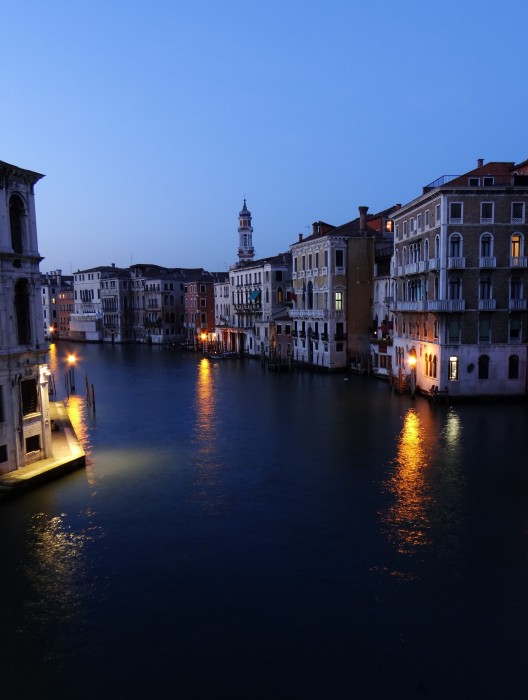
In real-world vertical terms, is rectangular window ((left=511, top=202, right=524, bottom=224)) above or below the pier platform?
above

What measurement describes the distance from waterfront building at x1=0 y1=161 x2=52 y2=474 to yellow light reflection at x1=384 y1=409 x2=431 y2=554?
1199 cm

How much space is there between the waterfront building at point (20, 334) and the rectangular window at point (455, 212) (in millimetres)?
22526

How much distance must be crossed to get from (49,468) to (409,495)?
1197 centimetres

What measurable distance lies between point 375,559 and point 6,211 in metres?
15.0

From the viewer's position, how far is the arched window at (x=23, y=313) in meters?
19.9

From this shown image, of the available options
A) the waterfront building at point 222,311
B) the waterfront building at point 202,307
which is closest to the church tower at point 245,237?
the waterfront building at point 202,307

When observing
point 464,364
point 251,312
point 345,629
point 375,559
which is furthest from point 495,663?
point 251,312

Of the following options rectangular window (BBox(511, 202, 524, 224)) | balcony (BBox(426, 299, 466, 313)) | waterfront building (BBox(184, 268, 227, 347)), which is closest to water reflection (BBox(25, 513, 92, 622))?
balcony (BBox(426, 299, 466, 313))

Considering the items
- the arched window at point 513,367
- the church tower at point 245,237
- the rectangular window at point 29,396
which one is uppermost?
the church tower at point 245,237

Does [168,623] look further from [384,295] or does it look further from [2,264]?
[384,295]

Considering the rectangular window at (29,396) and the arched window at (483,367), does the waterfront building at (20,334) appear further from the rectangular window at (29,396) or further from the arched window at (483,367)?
the arched window at (483,367)

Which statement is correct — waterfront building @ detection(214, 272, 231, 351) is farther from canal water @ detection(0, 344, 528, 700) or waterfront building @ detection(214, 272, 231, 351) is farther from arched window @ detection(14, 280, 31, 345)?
arched window @ detection(14, 280, 31, 345)

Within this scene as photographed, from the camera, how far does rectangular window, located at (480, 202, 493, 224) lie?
33188mm

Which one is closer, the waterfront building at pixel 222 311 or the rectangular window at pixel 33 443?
the rectangular window at pixel 33 443
